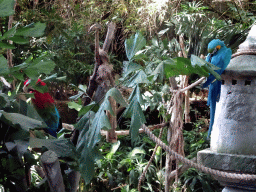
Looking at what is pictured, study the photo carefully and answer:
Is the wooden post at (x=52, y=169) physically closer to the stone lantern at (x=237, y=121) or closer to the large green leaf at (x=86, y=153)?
the large green leaf at (x=86, y=153)

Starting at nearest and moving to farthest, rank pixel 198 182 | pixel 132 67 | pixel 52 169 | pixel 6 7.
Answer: pixel 6 7
pixel 132 67
pixel 52 169
pixel 198 182

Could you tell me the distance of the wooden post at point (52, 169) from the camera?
137 cm

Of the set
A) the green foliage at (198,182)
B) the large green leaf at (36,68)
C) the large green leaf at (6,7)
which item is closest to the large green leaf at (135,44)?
the large green leaf at (36,68)

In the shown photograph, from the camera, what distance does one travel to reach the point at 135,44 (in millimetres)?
1254

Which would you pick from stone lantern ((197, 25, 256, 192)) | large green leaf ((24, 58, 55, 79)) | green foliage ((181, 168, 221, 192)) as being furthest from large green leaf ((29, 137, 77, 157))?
green foliage ((181, 168, 221, 192))

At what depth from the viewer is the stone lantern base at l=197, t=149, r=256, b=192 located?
54.8 inches

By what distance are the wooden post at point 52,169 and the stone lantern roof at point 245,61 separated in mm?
942

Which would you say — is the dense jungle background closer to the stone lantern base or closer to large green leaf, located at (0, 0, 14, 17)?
large green leaf, located at (0, 0, 14, 17)

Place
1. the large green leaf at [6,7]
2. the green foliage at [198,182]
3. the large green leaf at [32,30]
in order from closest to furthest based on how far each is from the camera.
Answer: the large green leaf at [6,7], the large green leaf at [32,30], the green foliage at [198,182]

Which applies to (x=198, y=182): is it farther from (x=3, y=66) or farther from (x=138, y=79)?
(x=3, y=66)

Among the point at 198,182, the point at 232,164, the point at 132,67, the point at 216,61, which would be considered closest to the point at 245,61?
the point at 216,61

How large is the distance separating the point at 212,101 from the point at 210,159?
294mm

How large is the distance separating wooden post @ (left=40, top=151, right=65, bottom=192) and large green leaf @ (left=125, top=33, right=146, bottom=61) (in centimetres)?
60

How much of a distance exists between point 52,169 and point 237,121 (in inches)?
36.6
